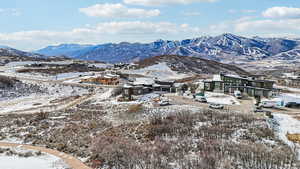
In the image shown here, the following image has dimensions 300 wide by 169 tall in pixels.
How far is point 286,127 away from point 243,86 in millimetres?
18085

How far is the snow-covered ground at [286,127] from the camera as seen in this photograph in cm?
2222

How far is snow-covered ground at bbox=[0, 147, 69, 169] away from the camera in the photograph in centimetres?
1817

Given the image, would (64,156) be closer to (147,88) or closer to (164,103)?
(164,103)

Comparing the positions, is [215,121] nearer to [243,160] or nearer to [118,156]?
[243,160]

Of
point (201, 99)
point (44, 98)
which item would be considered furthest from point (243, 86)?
point (44, 98)

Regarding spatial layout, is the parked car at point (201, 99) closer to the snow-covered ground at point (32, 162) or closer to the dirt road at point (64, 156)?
the dirt road at point (64, 156)

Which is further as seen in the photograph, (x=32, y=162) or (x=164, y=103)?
(x=164, y=103)

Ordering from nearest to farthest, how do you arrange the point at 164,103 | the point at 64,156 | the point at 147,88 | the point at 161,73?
the point at 64,156 < the point at 164,103 < the point at 147,88 < the point at 161,73

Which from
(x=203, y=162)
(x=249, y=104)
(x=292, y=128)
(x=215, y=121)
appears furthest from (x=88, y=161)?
(x=249, y=104)

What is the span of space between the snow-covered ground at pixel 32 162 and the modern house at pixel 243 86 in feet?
107

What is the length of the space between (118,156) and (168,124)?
7.79m

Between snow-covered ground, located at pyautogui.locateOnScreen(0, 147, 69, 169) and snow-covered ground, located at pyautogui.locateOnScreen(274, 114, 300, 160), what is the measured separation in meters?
18.1

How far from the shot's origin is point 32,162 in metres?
19.0

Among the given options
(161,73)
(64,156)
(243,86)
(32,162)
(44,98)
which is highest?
(243,86)
